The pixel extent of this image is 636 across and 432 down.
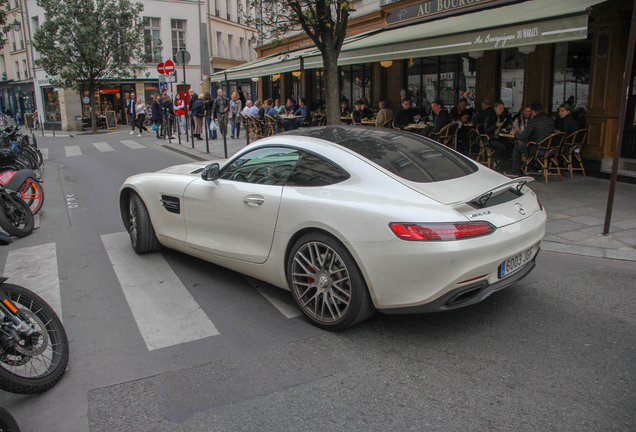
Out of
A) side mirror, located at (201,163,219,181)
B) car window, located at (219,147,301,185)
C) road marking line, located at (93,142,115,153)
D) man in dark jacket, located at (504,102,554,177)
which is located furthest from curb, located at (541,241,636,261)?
road marking line, located at (93,142,115,153)

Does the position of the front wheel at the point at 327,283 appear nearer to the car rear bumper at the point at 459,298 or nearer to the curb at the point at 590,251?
the car rear bumper at the point at 459,298

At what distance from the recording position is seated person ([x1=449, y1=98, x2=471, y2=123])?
41.0 ft

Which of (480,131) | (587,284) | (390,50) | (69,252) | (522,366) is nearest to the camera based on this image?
(522,366)

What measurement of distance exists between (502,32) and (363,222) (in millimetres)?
6595

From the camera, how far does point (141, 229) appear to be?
18.2 feet

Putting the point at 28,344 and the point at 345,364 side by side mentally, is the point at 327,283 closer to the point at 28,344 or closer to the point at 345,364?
the point at 345,364

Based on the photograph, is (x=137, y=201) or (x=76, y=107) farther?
(x=76, y=107)

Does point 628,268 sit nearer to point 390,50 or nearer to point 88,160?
point 390,50

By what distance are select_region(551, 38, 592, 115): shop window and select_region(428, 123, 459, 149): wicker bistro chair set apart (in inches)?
85.8

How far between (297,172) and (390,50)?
7.51 metres

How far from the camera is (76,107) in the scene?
126 feet

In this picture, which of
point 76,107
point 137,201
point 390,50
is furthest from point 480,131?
point 76,107

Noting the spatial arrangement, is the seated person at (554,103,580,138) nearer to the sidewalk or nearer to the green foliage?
the sidewalk

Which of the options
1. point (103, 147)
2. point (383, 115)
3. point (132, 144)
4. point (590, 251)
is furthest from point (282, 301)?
point (132, 144)
